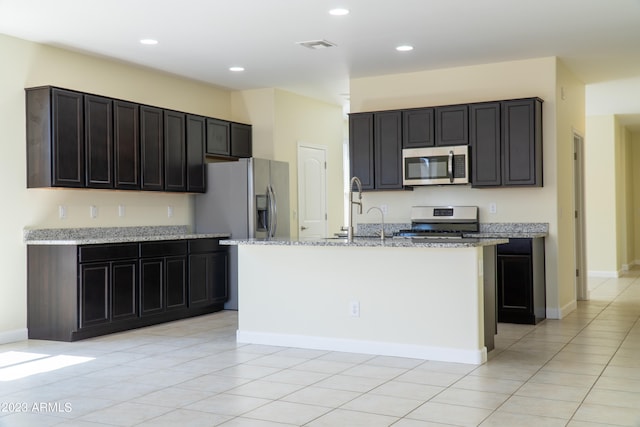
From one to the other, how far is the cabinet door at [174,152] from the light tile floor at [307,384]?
1.94 metres

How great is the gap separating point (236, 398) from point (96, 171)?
3208mm

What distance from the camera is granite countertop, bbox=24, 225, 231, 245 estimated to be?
5775 millimetres

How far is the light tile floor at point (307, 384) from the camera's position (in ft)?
11.3

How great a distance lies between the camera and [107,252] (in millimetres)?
5883

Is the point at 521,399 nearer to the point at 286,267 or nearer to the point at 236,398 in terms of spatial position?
the point at 236,398

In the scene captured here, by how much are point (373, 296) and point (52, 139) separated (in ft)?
10.2

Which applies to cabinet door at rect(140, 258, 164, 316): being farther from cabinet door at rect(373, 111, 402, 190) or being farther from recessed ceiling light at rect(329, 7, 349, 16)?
recessed ceiling light at rect(329, 7, 349, 16)

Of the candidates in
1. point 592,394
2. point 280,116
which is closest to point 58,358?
point 592,394

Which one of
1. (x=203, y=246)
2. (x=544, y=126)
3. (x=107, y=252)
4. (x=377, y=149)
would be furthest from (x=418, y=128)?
(x=107, y=252)

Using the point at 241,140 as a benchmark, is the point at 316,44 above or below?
above

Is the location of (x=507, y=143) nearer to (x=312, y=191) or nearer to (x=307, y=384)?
(x=312, y=191)

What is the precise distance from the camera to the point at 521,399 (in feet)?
12.3

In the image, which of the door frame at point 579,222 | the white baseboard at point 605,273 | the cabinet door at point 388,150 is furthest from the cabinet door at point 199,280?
→ the white baseboard at point 605,273

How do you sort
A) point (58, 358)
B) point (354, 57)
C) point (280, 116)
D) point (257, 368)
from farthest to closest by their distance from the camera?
point (280, 116) → point (354, 57) → point (58, 358) → point (257, 368)
